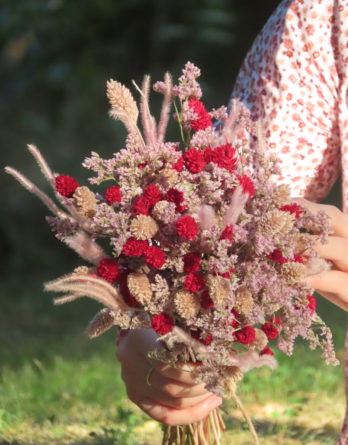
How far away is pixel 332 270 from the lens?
1.90 m

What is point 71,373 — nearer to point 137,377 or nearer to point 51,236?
point 137,377

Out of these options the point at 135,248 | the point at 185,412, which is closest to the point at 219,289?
the point at 135,248

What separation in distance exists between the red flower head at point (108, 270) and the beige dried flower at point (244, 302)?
25 cm

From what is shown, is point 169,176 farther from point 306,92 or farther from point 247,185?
point 306,92

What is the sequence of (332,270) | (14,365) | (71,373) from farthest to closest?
(14,365), (71,373), (332,270)

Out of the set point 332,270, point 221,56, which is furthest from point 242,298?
point 221,56

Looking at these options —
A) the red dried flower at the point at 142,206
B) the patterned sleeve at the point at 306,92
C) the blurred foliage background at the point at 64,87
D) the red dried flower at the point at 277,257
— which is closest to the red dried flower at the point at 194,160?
the red dried flower at the point at 142,206

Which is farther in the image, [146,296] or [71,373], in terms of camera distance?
[71,373]

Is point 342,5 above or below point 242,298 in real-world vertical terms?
above

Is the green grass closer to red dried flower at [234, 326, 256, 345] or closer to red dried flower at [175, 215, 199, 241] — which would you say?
red dried flower at [234, 326, 256, 345]

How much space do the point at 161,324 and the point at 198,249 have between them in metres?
0.16

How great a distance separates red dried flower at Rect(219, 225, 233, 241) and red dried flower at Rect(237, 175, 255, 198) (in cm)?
8

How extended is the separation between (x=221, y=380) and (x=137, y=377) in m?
0.37

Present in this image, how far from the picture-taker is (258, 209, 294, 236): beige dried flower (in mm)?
1635
